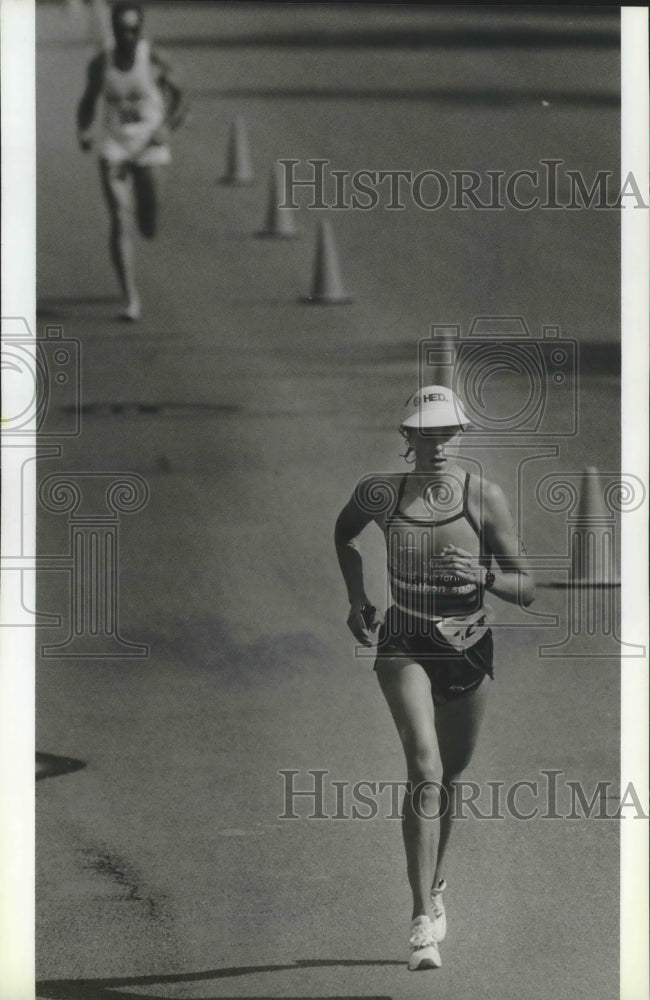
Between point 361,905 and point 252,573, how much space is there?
1207 millimetres

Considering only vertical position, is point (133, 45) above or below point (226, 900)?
above

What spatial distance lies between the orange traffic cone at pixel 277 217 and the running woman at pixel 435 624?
2.82 feet

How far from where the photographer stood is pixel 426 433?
195 inches

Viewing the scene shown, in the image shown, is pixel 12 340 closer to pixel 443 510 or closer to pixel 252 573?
pixel 252 573

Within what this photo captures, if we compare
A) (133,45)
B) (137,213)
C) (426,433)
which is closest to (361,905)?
(426,433)

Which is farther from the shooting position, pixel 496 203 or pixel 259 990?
pixel 496 203

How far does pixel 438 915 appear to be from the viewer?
4855 mm

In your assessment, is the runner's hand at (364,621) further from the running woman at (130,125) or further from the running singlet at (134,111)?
the running singlet at (134,111)

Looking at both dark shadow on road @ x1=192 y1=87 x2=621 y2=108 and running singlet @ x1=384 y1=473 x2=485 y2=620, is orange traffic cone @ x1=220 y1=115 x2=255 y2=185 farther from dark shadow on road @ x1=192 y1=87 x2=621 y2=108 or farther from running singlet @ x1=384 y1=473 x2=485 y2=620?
running singlet @ x1=384 y1=473 x2=485 y2=620

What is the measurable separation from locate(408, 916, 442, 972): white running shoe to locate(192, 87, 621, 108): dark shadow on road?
291 cm

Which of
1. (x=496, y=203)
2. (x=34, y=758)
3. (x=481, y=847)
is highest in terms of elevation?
(x=496, y=203)

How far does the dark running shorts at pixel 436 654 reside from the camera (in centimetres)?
487

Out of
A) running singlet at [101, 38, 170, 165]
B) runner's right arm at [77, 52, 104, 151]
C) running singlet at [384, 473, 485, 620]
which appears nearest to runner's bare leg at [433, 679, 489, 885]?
running singlet at [384, 473, 485, 620]

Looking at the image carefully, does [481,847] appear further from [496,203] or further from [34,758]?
[496,203]
